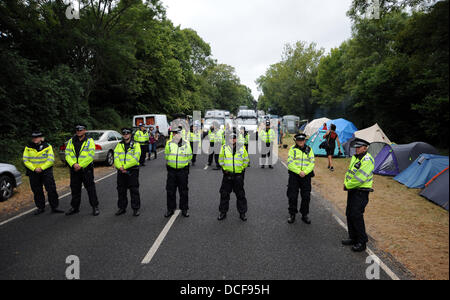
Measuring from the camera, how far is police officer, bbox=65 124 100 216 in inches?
236

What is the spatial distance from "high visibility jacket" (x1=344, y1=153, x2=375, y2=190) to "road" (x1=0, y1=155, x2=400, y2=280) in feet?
3.71

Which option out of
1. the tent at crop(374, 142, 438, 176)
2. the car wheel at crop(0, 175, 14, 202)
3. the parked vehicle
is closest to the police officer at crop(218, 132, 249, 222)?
the car wheel at crop(0, 175, 14, 202)

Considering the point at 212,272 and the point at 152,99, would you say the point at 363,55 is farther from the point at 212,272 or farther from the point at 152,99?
the point at 212,272

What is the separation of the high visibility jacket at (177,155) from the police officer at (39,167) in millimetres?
2810

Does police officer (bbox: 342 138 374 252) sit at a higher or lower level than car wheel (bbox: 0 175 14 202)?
higher

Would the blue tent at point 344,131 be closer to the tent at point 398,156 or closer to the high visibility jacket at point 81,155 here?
the tent at point 398,156

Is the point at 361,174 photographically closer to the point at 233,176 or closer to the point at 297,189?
the point at 297,189

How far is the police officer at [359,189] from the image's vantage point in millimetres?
4309

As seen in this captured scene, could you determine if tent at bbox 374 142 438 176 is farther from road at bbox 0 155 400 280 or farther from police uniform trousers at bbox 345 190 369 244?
police uniform trousers at bbox 345 190 369 244

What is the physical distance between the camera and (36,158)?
6.02 metres

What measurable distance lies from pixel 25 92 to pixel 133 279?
12.9 metres

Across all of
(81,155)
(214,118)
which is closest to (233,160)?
(81,155)
